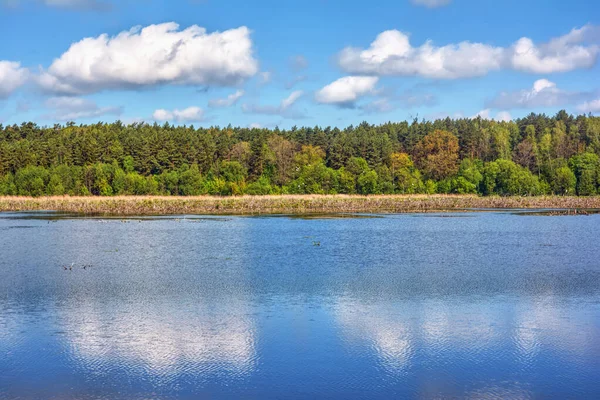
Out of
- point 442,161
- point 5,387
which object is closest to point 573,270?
point 5,387

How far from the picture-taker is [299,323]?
44.1 ft

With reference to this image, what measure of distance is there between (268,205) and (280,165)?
35.3m

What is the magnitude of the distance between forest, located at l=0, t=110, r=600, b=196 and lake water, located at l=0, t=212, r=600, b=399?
6353 cm

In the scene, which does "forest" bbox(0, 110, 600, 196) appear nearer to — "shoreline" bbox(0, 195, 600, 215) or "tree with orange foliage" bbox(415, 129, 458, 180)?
"tree with orange foliage" bbox(415, 129, 458, 180)

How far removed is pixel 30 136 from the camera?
360ft

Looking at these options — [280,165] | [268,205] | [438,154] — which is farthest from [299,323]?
[438,154]

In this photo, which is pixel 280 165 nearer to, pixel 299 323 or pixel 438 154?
pixel 438 154

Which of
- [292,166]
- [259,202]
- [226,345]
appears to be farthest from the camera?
[292,166]

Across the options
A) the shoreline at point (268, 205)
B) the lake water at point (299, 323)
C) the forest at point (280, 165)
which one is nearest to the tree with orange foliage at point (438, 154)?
the forest at point (280, 165)

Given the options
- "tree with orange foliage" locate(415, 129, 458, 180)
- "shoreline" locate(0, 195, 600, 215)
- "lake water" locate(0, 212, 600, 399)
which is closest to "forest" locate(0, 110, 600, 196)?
"tree with orange foliage" locate(415, 129, 458, 180)

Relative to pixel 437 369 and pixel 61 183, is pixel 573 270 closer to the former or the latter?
pixel 437 369

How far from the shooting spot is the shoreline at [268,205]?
60.0 meters

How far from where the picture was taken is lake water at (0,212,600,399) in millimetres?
9820

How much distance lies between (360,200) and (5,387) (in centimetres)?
6091
